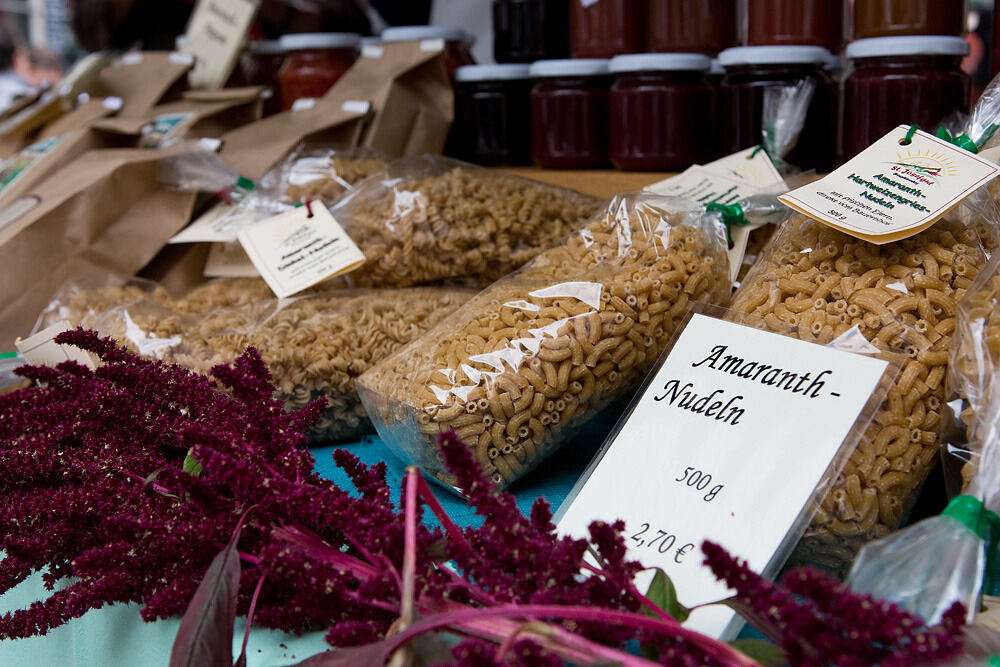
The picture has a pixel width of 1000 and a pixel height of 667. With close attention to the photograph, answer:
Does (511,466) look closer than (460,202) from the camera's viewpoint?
Yes

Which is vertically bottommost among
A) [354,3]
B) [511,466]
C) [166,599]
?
[511,466]

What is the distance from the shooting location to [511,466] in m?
0.89

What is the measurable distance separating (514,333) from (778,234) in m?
0.28

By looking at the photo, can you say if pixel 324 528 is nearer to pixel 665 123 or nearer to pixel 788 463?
pixel 788 463

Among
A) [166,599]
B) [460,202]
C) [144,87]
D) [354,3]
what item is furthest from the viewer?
[354,3]

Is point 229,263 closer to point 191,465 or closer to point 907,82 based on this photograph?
point 191,465

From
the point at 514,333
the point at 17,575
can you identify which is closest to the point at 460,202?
the point at 514,333

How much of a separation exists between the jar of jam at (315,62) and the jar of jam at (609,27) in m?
0.61

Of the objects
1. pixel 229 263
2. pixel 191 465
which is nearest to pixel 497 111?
pixel 229 263

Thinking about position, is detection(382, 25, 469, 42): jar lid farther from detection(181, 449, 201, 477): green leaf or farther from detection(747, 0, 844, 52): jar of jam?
detection(181, 449, 201, 477): green leaf

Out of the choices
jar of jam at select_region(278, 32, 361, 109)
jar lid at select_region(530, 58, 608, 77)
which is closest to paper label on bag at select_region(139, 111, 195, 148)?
jar of jam at select_region(278, 32, 361, 109)

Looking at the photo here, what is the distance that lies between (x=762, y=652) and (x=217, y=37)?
1.86 metres

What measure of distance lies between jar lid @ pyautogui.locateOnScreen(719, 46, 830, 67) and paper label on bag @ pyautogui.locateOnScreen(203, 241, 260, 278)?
0.80m

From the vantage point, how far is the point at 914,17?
3.59ft
